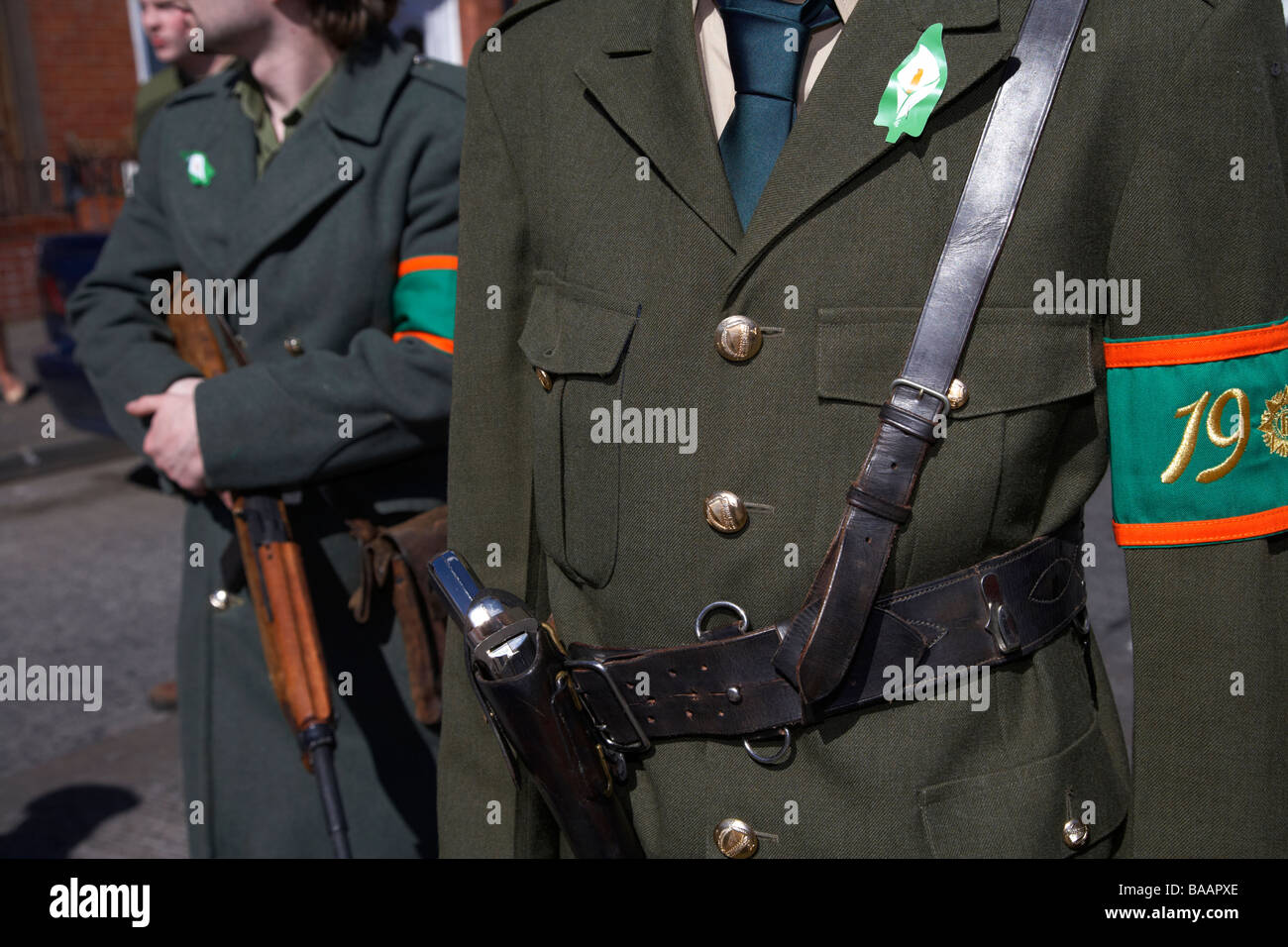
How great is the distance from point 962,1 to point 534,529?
0.88m

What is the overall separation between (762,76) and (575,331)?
38 centimetres

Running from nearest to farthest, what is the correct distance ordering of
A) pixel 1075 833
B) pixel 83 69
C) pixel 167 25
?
1. pixel 1075 833
2. pixel 167 25
3. pixel 83 69

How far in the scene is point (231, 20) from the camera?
2.63 meters

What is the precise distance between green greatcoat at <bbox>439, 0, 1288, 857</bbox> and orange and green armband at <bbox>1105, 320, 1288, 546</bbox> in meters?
0.02

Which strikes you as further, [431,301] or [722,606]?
[431,301]

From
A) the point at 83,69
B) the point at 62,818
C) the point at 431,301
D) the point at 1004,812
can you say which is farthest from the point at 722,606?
the point at 83,69

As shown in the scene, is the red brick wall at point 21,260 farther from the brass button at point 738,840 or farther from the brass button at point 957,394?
the brass button at point 957,394

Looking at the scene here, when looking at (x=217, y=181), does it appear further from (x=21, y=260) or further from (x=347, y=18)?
(x=21, y=260)

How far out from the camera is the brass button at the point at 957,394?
1.41 meters

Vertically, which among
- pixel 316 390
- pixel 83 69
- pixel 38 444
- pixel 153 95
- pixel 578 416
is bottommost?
pixel 38 444

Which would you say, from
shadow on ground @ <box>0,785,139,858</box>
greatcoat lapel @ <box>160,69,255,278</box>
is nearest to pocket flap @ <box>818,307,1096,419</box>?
greatcoat lapel @ <box>160,69,255,278</box>

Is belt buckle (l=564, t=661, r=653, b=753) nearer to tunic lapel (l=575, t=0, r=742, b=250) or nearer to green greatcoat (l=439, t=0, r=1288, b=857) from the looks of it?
green greatcoat (l=439, t=0, r=1288, b=857)

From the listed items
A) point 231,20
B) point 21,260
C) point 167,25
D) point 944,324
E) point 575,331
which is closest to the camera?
point 944,324

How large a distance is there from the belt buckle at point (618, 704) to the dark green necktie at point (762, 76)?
580mm
